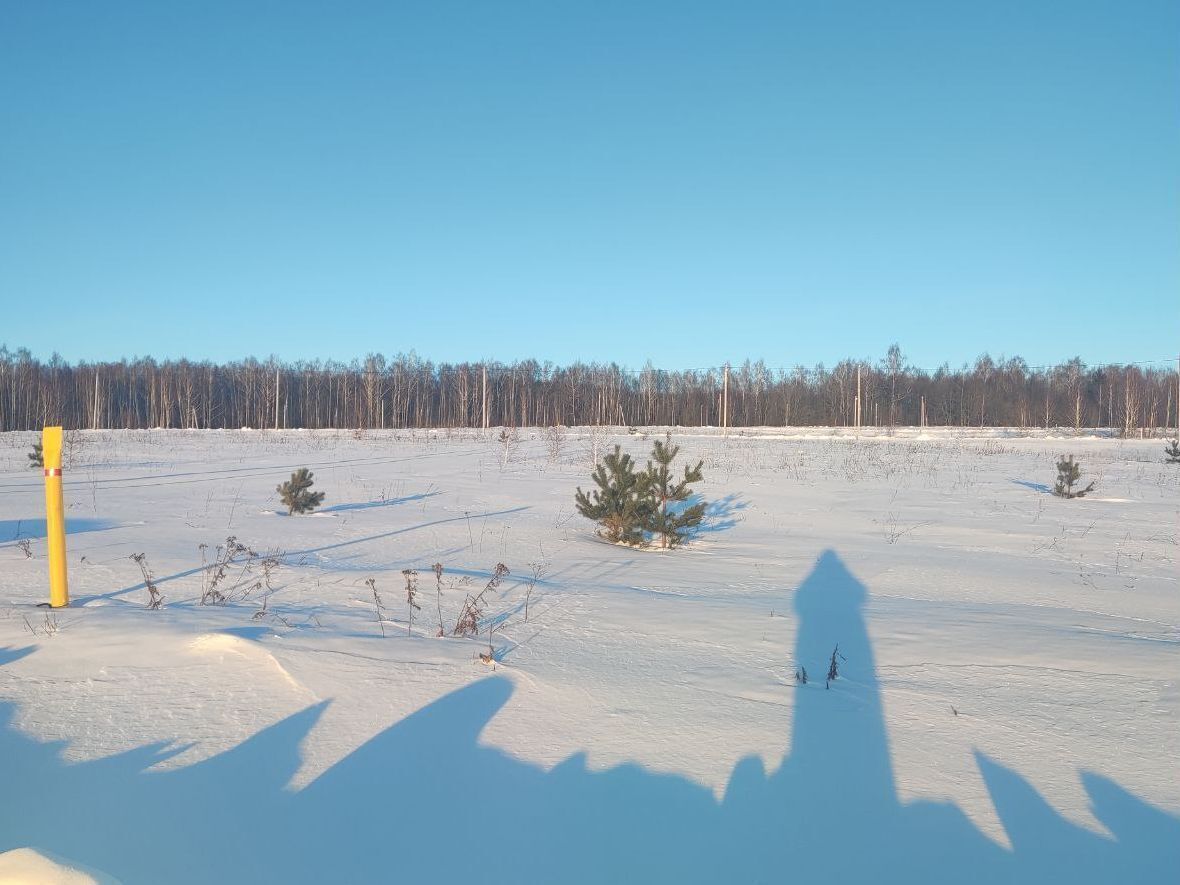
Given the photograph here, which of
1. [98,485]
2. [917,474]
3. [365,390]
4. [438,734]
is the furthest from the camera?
[365,390]

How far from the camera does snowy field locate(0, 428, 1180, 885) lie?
2.82 metres

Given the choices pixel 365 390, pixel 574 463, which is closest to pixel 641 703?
pixel 574 463

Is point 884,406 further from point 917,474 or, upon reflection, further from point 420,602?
point 420,602

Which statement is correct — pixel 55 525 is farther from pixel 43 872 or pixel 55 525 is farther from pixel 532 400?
pixel 532 400

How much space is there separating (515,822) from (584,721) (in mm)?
941

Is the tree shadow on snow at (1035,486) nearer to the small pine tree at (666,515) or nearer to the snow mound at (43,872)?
the small pine tree at (666,515)

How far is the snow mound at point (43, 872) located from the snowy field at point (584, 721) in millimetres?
11

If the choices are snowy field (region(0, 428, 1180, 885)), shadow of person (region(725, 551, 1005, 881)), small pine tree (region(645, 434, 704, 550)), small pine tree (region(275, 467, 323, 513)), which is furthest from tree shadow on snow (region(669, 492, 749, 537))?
shadow of person (region(725, 551, 1005, 881))

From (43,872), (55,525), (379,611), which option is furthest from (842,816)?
(55,525)

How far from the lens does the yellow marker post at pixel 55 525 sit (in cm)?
538

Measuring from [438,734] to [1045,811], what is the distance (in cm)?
269

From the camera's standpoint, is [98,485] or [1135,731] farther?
[98,485]

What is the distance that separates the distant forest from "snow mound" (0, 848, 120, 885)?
67.7m

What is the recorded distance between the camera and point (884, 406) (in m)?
83.7
